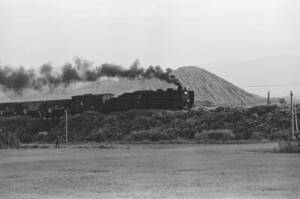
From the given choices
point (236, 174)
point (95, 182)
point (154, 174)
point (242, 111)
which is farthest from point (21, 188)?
point (242, 111)

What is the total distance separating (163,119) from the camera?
234 ft

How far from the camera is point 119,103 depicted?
76.3 metres

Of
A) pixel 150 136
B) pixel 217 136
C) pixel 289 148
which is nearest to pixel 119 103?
pixel 150 136

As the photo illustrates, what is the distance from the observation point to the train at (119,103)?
242 ft

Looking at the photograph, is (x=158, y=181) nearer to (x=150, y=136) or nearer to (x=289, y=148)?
(x=289, y=148)

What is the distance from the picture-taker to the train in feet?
242

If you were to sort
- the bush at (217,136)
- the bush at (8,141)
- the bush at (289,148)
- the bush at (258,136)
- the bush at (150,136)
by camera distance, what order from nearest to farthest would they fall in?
1. the bush at (289,148)
2. the bush at (8,141)
3. the bush at (217,136)
4. the bush at (258,136)
5. the bush at (150,136)

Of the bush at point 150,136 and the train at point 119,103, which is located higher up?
the train at point 119,103

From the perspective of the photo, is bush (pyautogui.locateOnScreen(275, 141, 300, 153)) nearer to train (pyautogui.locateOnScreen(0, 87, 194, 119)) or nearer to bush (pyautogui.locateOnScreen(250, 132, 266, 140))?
bush (pyautogui.locateOnScreen(250, 132, 266, 140))

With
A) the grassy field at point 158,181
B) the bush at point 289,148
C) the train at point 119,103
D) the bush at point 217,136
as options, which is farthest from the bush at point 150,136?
the grassy field at point 158,181

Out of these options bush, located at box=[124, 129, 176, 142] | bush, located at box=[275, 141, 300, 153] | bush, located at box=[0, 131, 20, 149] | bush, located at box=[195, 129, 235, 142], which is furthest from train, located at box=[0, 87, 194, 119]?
bush, located at box=[275, 141, 300, 153]

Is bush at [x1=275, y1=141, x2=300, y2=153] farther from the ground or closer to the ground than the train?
closer to the ground

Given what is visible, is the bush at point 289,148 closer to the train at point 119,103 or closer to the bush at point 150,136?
the bush at point 150,136

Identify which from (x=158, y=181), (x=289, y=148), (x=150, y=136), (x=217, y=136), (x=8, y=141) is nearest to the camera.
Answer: (x=158, y=181)
